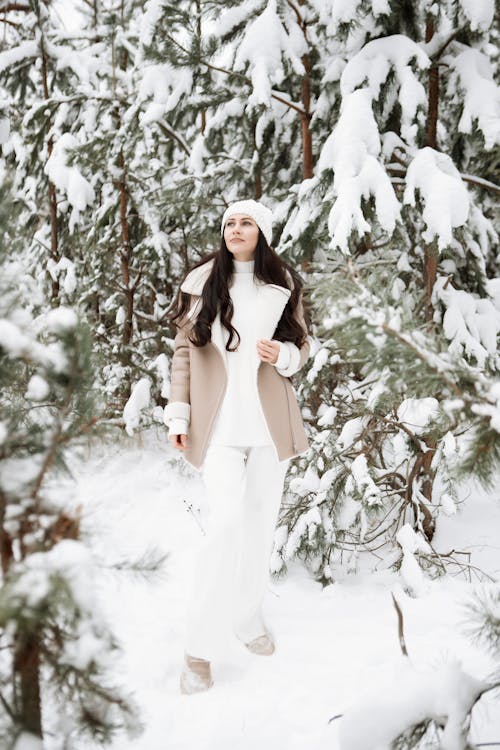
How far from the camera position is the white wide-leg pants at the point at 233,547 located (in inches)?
98.0

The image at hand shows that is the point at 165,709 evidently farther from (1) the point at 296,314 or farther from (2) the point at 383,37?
(2) the point at 383,37

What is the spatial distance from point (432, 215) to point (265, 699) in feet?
8.21

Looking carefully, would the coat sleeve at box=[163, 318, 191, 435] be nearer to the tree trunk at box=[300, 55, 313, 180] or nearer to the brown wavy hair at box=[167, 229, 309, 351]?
the brown wavy hair at box=[167, 229, 309, 351]

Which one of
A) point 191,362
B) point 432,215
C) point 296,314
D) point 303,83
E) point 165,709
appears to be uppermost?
point 303,83

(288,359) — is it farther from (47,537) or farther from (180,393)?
(47,537)

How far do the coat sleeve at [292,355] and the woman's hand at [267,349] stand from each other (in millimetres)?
34

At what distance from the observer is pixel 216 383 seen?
2.65m

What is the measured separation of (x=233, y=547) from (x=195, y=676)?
564mm

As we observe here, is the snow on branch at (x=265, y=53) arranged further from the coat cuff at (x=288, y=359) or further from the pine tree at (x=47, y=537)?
the pine tree at (x=47, y=537)

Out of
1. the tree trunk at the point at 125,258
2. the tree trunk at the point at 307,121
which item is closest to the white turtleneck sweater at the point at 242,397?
the tree trunk at the point at 307,121

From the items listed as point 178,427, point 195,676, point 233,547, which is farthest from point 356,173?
point 195,676

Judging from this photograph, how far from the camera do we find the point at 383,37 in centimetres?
348

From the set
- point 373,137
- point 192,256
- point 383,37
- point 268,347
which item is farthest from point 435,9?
point 192,256

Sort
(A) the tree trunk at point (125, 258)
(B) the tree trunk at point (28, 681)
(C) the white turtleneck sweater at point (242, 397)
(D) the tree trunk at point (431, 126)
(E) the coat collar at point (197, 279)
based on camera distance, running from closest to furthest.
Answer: (B) the tree trunk at point (28, 681), (C) the white turtleneck sweater at point (242, 397), (E) the coat collar at point (197, 279), (D) the tree trunk at point (431, 126), (A) the tree trunk at point (125, 258)
